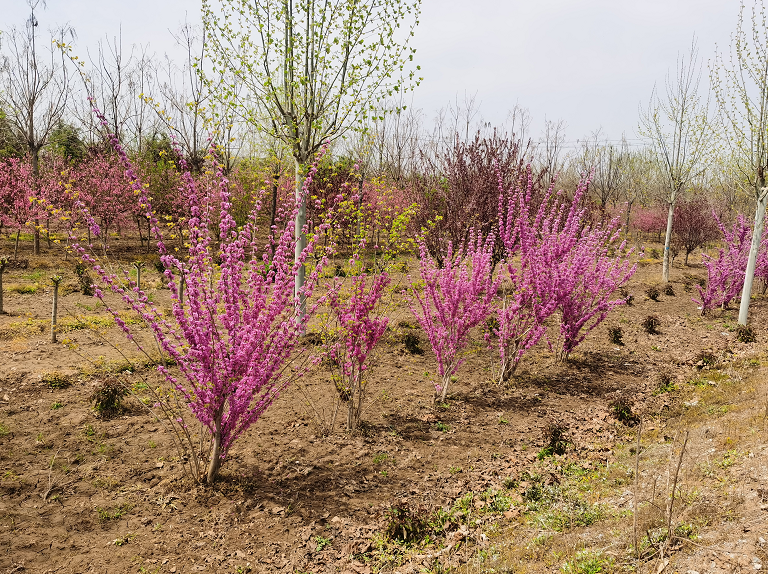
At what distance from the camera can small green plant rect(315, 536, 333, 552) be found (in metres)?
3.66

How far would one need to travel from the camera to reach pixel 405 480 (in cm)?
463

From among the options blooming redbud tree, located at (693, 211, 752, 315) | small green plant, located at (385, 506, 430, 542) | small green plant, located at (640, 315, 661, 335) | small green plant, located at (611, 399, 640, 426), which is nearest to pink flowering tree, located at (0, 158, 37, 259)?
small green plant, located at (385, 506, 430, 542)

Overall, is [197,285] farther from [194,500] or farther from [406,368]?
[406,368]

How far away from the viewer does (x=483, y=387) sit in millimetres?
7078

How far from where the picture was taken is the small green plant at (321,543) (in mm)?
3655

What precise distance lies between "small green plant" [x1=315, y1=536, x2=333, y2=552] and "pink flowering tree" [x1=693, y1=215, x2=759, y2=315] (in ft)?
39.4

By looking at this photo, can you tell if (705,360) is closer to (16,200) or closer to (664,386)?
(664,386)

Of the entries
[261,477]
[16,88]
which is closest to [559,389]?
[261,477]

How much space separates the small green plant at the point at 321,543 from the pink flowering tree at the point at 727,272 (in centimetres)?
1202

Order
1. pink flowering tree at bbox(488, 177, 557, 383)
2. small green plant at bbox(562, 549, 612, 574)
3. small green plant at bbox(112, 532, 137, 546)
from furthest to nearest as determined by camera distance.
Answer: pink flowering tree at bbox(488, 177, 557, 383)
small green plant at bbox(112, 532, 137, 546)
small green plant at bbox(562, 549, 612, 574)

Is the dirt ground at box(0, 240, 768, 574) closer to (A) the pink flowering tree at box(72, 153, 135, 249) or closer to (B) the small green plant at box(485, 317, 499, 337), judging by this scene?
(B) the small green plant at box(485, 317, 499, 337)

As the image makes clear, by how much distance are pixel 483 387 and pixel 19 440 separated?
5.94 meters

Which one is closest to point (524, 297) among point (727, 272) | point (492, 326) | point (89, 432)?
point (492, 326)

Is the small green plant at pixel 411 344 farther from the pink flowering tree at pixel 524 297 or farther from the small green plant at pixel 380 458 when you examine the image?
the small green plant at pixel 380 458
